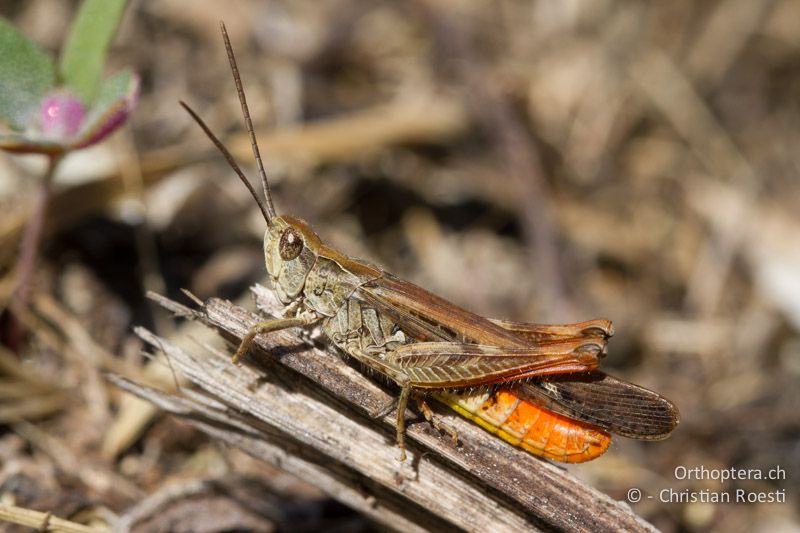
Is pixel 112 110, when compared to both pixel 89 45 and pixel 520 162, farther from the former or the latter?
pixel 520 162

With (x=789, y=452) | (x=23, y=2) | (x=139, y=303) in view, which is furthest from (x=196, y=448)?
(x=23, y=2)

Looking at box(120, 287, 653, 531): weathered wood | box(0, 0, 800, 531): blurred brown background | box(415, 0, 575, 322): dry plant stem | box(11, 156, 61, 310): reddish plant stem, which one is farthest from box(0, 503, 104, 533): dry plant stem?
box(415, 0, 575, 322): dry plant stem

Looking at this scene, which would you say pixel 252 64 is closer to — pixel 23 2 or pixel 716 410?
pixel 23 2

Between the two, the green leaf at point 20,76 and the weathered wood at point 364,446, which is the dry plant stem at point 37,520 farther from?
the green leaf at point 20,76

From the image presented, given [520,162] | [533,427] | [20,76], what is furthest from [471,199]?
[20,76]

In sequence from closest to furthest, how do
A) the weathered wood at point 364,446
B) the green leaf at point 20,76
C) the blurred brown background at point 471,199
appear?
the weathered wood at point 364,446, the green leaf at point 20,76, the blurred brown background at point 471,199

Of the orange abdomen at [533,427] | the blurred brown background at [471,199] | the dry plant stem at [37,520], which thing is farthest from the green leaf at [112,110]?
the orange abdomen at [533,427]

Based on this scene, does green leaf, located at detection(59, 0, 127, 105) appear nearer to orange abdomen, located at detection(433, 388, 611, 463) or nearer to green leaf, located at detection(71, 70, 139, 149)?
green leaf, located at detection(71, 70, 139, 149)
